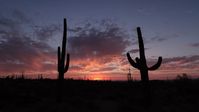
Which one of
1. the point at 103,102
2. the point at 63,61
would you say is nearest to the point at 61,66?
the point at 63,61

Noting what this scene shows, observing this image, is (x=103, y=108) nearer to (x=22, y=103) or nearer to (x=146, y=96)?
(x=146, y=96)

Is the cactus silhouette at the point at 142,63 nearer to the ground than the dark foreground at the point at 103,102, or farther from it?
farther from it

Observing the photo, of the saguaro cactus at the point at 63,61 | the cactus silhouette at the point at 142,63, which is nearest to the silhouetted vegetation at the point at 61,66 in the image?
the saguaro cactus at the point at 63,61

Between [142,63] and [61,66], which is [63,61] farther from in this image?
[142,63]

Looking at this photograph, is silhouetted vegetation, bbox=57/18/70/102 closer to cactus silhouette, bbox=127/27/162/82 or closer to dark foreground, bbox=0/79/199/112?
dark foreground, bbox=0/79/199/112

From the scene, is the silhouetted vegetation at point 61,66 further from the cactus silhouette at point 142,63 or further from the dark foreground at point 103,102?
the cactus silhouette at point 142,63

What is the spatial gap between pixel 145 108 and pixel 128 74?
114 feet

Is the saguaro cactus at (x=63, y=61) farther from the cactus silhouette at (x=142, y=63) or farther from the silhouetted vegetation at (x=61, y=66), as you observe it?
the cactus silhouette at (x=142, y=63)

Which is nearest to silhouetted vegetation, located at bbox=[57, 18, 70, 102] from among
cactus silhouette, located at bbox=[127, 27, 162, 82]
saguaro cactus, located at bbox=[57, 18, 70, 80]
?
saguaro cactus, located at bbox=[57, 18, 70, 80]

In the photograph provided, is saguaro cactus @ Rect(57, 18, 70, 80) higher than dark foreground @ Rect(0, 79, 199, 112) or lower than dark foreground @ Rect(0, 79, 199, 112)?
higher

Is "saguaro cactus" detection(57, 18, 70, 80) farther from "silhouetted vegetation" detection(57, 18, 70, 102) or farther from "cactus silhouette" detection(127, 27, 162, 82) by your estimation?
"cactus silhouette" detection(127, 27, 162, 82)

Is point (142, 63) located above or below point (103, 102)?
above

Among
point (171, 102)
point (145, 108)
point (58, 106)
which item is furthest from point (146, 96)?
point (58, 106)

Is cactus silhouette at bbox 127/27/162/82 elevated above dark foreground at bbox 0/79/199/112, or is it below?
above
